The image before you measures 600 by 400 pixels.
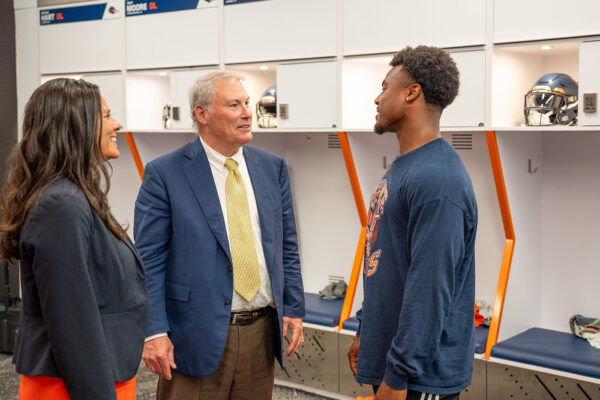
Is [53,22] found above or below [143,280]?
above

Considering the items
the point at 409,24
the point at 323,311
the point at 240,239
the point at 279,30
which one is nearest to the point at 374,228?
the point at 240,239

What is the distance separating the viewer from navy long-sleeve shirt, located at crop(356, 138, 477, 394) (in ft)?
5.86

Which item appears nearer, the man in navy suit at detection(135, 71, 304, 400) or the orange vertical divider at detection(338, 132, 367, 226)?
the man in navy suit at detection(135, 71, 304, 400)

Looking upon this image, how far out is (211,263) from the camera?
2.47 metres

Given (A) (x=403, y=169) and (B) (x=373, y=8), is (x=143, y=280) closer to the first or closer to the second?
(A) (x=403, y=169)

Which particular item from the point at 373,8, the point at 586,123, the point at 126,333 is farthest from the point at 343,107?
the point at 126,333

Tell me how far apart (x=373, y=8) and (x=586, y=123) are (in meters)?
1.35

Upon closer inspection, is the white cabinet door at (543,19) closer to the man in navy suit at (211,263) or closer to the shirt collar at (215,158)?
the man in navy suit at (211,263)

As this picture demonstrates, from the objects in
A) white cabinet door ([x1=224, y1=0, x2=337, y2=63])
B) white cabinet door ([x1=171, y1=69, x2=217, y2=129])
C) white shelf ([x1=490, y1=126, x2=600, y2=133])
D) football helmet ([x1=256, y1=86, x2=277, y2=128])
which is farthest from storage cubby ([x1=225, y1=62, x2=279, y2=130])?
white shelf ([x1=490, y1=126, x2=600, y2=133])

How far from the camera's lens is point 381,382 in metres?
1.93

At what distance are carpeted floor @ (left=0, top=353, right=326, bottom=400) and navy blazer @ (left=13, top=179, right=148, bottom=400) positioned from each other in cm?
274

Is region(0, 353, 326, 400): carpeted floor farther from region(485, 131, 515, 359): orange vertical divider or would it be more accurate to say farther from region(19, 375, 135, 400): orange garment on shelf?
region(19, 375, 135, 400): orange garment on shelf

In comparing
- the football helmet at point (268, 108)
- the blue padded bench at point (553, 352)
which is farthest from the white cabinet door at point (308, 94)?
the blue padded bench at point (553, 352)

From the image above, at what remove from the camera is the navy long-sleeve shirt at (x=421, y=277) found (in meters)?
1.79
